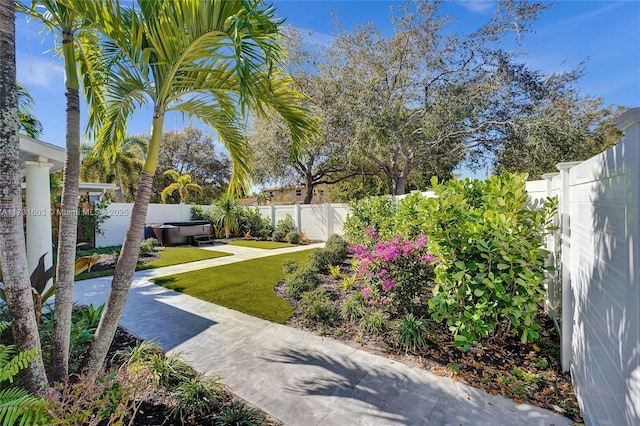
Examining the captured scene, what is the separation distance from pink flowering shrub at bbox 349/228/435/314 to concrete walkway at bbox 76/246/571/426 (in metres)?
0.90

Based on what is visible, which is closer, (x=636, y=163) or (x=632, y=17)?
(x=636, y=163)

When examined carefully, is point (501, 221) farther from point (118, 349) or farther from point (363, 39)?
point (363, 39)

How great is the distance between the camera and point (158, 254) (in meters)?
10.6

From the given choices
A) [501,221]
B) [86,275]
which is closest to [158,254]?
[86,275]

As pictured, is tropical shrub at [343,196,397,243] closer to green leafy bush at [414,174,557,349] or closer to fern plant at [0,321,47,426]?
green leafy bush at [414,174,557,349]

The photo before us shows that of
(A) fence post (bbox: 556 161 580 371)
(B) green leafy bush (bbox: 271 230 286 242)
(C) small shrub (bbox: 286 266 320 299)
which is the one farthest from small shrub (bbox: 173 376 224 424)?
(B) green leafy bush (bbox: 271 230 286 242)

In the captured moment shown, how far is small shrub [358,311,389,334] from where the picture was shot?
3816 mm

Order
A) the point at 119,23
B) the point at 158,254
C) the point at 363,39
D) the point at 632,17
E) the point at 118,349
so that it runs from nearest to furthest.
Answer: the point at 119,23 → the point at 118,349 → the point at 632,17 → the point at 158,254 → the point at 363,39

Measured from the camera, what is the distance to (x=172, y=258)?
9891mm

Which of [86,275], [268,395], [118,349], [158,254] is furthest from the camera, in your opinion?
[158,254]

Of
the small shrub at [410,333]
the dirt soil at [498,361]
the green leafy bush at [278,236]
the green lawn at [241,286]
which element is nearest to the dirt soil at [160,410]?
the dirt soil at [498,361]

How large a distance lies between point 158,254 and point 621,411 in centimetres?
1184

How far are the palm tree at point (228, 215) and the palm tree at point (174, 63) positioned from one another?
40.5 feet

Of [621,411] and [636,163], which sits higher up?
[636,163]
